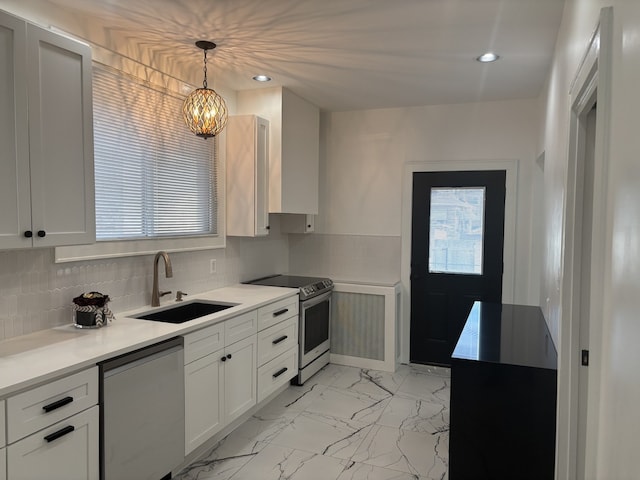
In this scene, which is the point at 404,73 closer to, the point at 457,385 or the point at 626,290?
the point at 457,385

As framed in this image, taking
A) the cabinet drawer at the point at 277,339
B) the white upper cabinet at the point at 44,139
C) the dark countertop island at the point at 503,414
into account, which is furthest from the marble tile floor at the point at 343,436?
the white upper cabinet at the point at 44,139

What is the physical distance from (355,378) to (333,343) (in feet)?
1.70

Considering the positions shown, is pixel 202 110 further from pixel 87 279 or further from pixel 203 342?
pixel 203 342

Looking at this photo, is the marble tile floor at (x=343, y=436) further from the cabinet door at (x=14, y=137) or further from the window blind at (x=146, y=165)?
the cabinet door at (x=14, y=137)

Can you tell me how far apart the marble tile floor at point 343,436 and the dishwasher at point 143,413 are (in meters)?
0.38

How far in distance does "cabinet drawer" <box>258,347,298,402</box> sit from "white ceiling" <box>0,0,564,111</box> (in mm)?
2275

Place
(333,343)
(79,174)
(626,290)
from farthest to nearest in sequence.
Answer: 1. (333,343)
2. (79,174)
3. (626,290)

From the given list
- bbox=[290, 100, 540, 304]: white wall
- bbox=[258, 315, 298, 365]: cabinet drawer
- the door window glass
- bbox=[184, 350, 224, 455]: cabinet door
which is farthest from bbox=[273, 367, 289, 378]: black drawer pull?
the door window glass

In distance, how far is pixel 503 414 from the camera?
2193 millimetres

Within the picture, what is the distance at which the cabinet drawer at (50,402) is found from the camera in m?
1.67

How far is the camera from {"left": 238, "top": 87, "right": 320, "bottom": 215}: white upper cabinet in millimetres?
3943

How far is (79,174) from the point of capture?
7.39 feet

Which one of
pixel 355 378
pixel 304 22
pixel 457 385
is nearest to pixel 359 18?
pixel 304 22

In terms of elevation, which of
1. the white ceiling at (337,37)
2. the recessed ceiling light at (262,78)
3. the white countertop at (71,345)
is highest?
the recessed ceiling light at (262,78)
